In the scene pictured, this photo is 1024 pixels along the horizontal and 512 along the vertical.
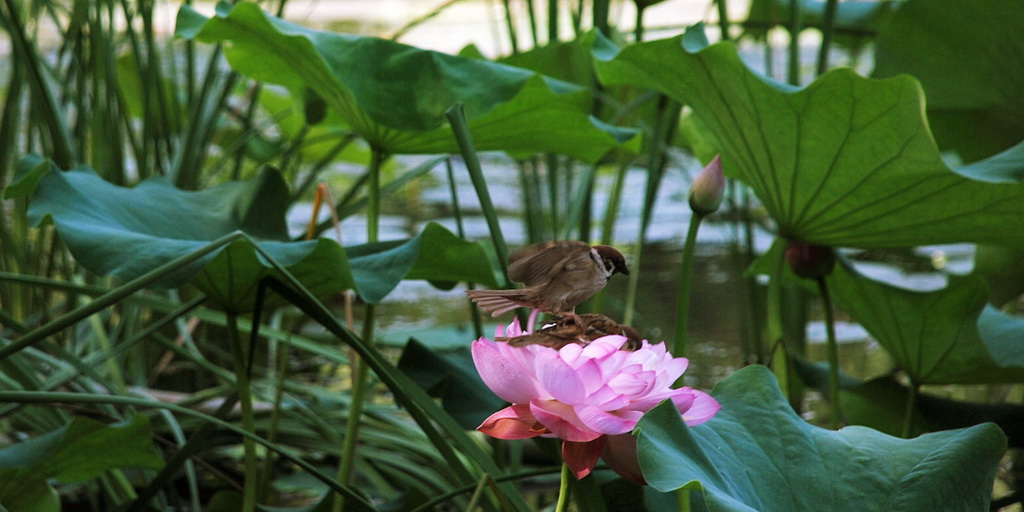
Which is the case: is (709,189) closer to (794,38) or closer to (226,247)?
(226,247)

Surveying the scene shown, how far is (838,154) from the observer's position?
699mm

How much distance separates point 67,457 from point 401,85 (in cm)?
37

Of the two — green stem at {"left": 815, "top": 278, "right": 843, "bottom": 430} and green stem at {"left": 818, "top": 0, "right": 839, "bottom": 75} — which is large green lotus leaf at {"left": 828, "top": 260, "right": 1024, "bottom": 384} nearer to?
green stem at {"left": 815, "top": 278, "right": 843, "bottom": 430}

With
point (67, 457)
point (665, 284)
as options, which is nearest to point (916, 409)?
point (67, 457)

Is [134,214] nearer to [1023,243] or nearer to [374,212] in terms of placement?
[374,212]

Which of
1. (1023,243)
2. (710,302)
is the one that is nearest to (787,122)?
(1023,243)

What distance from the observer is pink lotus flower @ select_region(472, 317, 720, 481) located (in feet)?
1.17

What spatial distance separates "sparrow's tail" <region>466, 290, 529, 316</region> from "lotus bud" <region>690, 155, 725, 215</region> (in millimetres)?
204

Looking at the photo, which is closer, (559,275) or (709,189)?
(559,275)

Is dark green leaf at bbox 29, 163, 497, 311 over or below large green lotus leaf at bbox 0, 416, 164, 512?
over

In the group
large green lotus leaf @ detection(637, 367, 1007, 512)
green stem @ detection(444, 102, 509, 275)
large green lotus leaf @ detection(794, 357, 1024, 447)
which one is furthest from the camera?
large green lotus leaf @ detection(794, 357, 1024, 447)

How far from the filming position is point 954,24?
3.37 feet

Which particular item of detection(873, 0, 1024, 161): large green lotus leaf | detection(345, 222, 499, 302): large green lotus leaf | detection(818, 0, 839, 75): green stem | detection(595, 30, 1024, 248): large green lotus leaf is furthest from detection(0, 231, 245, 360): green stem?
detection(873, 0, 1024, 161): large green lotus leaf

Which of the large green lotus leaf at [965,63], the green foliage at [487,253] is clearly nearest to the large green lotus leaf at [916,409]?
the green foliage at [487,253]
